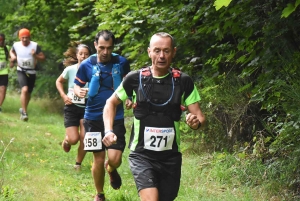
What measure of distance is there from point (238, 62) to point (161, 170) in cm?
291

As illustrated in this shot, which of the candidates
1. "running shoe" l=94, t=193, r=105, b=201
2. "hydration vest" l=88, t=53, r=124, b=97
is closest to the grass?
"running shoe" l=94, t=193, r=105, b=201

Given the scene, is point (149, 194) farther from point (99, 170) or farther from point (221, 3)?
point (99, 170)

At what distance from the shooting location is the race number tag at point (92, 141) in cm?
773

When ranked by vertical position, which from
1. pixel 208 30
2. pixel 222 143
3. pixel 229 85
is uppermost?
pixel 208 30

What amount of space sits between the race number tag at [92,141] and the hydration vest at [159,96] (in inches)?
83.7

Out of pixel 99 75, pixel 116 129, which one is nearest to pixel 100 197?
pixel 116 129

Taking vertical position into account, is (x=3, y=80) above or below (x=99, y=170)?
above

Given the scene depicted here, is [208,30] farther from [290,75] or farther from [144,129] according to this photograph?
[144,129]

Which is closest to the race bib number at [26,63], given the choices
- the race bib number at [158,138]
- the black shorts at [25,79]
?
the black shorts at [25,79]

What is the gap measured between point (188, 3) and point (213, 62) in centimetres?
93

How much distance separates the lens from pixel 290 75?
290 inches

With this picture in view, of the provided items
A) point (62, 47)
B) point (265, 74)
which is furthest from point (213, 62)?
point (62, 47)

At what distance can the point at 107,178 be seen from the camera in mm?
9562

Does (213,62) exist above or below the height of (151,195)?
above
